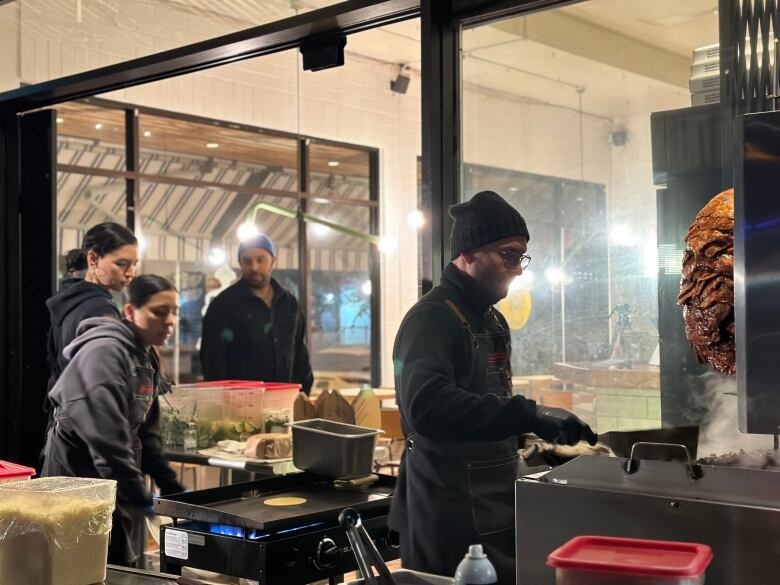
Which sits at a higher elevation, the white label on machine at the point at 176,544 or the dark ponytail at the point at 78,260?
the dark ponytail at the point at 78,260

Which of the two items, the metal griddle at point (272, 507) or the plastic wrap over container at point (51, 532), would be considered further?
the metal griddle at point (272, 507)

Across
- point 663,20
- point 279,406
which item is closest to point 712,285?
point 663,20

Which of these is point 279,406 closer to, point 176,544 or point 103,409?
point 103,409

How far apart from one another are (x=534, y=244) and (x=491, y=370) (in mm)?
335

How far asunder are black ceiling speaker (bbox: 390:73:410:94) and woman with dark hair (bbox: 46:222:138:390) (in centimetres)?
448

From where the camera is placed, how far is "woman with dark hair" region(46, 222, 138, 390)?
381 centimetres

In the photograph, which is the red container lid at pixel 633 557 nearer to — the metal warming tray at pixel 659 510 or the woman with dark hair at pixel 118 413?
the metal warming tray at pixel 659 510

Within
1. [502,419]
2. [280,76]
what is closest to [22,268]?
[502,419]

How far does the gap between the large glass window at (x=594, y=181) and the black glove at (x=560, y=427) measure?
3cm

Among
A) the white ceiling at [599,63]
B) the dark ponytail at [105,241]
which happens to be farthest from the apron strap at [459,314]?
the dark ponytail at [105,241]

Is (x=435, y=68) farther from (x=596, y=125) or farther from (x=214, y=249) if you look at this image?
(x=214, y=249)

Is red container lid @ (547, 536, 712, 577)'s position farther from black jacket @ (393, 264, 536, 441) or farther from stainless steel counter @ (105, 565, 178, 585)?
stainless steel counter @ (105, 565, 178, 585)

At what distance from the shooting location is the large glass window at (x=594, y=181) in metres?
2.02

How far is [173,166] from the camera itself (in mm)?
6867
